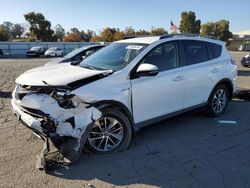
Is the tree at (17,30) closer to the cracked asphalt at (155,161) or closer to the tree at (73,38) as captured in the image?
the tree at (73,38)

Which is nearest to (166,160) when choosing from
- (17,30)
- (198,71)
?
(198,71)

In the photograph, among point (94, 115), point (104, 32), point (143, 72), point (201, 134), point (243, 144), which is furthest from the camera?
point (104, 32)

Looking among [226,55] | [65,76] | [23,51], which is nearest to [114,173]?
[65,76]

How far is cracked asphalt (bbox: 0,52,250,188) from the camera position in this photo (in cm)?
371

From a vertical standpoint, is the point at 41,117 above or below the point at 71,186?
above

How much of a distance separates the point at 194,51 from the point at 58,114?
314cm

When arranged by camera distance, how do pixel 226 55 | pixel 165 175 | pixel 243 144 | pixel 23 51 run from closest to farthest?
pixel 165 175 → pixel 243 144 → pixel 226 55 → pixel 23 51

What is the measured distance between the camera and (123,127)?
456cm

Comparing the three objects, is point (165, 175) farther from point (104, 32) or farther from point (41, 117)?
point (104, 32)

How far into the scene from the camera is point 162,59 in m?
5.12

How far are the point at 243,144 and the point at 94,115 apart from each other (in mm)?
2654

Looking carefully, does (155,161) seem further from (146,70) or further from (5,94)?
(5,94)

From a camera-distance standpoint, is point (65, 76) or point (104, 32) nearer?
point (65, 76)

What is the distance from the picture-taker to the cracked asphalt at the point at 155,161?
146 inches
